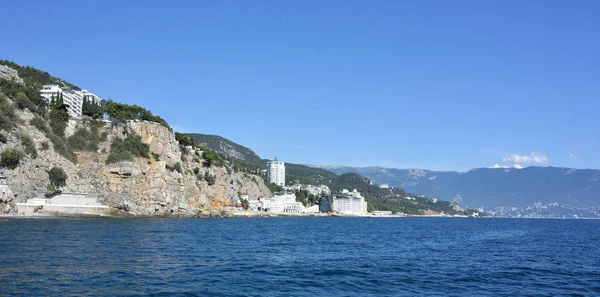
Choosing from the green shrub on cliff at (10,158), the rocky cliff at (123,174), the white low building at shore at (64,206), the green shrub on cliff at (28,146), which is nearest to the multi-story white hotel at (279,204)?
the rocky cliff at (123,174)

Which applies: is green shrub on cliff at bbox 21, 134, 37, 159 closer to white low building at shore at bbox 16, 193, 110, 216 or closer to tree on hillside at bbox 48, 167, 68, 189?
tree on hillside at bbox 48, 167, 68, 189

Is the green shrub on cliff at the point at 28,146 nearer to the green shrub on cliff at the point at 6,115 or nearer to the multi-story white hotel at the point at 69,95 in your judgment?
the green shrub on cliff at the point at 6,115

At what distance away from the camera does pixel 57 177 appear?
7156 cm

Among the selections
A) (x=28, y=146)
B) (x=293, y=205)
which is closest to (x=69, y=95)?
(x=28, y=146)

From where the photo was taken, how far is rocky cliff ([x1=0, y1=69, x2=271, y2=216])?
68500 mm

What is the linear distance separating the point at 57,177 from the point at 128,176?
12.4 meters

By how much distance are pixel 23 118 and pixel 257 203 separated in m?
75.6

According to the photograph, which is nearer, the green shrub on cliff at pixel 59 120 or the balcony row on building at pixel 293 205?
the green shrub on cliff at pixel 59 120

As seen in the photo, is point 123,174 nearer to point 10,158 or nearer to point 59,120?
point 59,120

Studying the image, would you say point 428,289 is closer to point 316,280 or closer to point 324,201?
point 316,280

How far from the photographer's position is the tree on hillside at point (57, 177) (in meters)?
71.3

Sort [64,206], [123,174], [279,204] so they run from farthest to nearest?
1. [279,204]
2. [123,174]
3. [64,206]

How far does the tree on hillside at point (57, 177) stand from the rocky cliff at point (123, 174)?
678 mm

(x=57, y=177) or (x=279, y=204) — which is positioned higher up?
(x=57, y=177)
